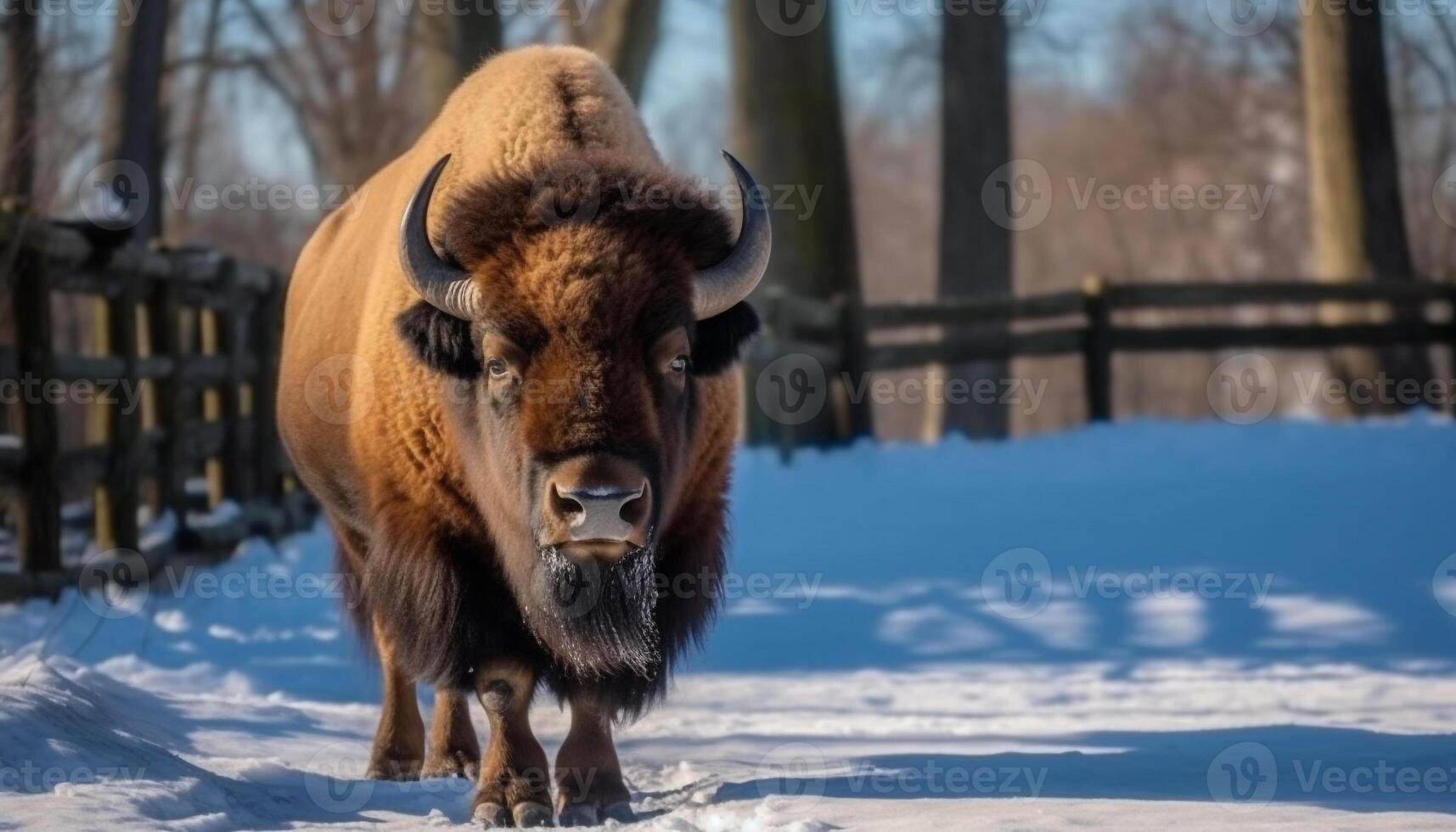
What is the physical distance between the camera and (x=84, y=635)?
847cm

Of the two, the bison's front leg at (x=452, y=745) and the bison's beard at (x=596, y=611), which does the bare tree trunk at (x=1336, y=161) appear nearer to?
the bison's front leg at (x=452, y=745)

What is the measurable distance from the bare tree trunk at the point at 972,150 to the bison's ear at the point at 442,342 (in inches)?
494

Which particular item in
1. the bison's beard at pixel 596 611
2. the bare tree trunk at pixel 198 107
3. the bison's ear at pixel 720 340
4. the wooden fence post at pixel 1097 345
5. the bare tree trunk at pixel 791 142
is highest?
the bare tree trunk at pixel 198 107

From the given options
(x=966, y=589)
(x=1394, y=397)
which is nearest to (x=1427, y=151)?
(x=1394, y=397)

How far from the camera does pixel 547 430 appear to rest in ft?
15.0

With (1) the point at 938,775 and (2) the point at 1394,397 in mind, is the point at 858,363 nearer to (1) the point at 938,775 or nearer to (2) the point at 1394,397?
(2) the point at 1394,397

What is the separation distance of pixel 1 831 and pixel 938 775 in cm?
278

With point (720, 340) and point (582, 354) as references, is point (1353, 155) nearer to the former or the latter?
point (720, 340)

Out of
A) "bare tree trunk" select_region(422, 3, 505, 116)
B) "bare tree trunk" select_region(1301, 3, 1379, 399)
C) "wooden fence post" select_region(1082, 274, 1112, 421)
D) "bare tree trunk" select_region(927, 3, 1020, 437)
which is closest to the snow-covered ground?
"wooden fence post" select_region(1082, 274, 1112, 421)

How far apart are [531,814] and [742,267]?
67.9 inches

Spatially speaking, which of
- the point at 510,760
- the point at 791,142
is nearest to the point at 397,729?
the point at 510,760

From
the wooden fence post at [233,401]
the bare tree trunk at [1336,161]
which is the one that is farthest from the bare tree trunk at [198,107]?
the bare tree trunk at [1336,161]

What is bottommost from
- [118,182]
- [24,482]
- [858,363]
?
[24,482]

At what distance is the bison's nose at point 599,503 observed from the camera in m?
4.40
